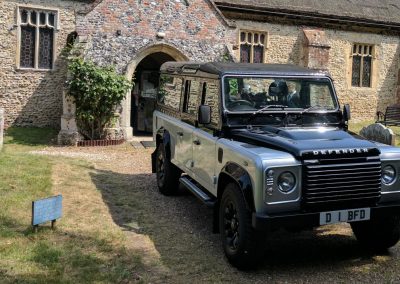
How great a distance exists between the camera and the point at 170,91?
808 cm

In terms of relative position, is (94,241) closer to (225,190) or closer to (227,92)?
(225,190)

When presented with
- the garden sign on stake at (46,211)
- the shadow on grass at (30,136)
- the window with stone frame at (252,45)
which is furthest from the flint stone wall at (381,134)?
the shadow on grass at (30,136)

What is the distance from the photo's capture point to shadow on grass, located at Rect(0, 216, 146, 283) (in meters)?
4.48

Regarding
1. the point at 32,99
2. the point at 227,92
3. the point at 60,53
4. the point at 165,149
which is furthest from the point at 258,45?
the point at 227,92

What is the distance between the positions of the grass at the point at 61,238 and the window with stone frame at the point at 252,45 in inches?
458

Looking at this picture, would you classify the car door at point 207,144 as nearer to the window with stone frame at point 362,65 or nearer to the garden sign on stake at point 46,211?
the garden sign on stake at point 46,211

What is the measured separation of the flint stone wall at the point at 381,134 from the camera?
10.9 meters

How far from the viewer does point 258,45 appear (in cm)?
1914

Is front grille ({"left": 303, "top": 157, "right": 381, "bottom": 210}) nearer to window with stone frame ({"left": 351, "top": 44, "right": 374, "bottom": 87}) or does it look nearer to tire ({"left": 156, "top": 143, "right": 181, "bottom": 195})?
tire ({"left": 156, "top": 143, "right": 181, "bottom": 195})

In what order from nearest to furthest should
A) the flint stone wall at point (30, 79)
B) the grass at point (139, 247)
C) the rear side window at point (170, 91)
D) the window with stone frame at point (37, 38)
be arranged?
1. the grass at point (139, 247)
2. the rear side window at point (170, 91)
3. the flint stone wall at point (30, 79)
4. the window with stone frame at point (37, 38)

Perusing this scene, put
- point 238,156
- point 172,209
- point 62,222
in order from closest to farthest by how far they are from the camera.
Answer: point 238,156, point 62,222, point 172,209

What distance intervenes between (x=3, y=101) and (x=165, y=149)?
34.3 ft

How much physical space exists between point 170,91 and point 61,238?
3.44 m

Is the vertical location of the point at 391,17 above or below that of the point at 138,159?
above
